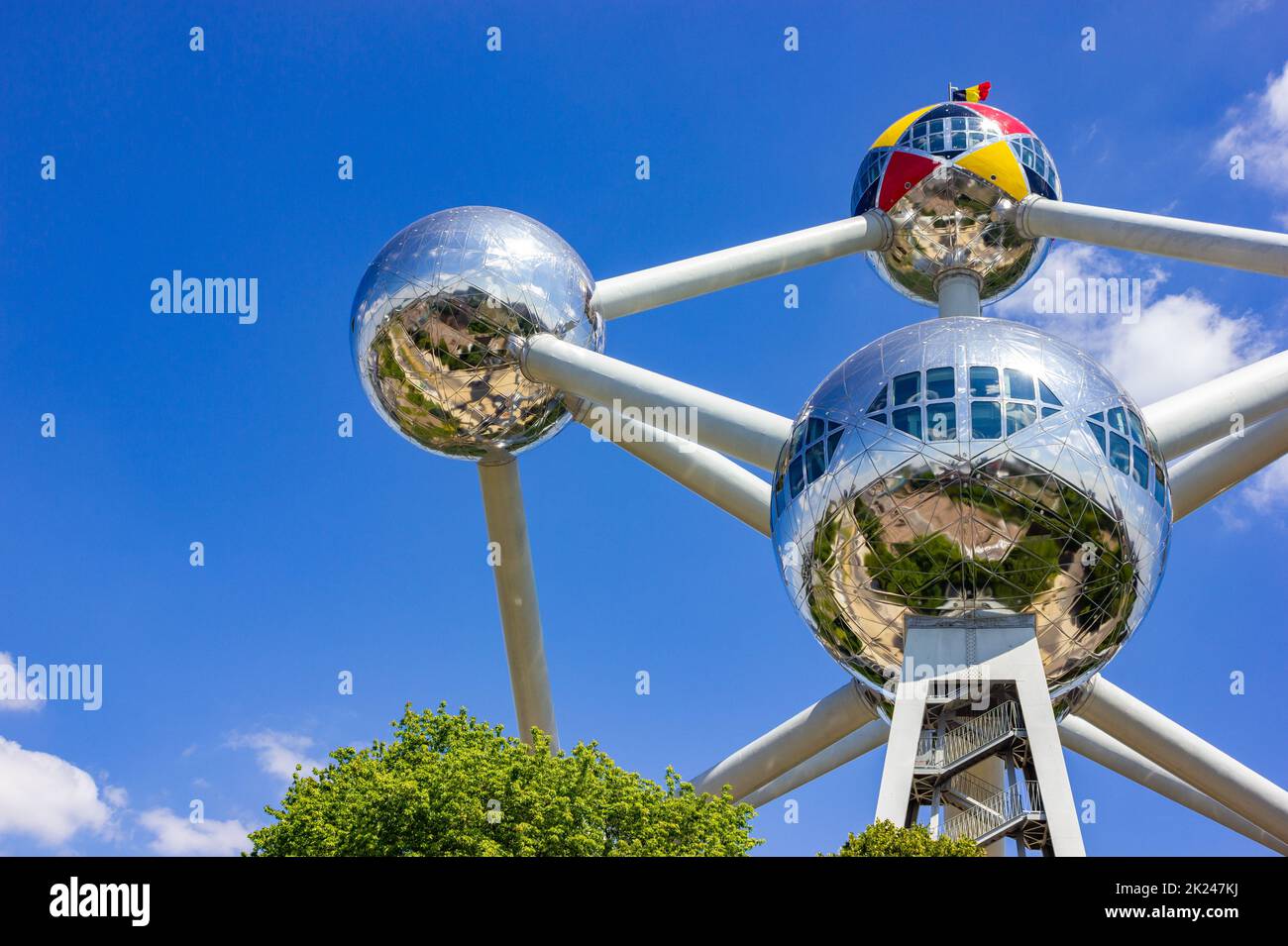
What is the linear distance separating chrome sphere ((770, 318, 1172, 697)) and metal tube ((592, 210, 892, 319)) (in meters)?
5.61

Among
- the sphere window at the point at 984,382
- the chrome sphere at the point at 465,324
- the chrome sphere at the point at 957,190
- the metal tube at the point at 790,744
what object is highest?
the chrome sphere at the point at 957,190

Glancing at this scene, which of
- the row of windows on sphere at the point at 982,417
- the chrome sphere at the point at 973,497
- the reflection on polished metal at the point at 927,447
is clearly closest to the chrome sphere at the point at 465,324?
the reflection on polished metal at the point at 927,447

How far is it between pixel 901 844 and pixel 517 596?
785 centimetres

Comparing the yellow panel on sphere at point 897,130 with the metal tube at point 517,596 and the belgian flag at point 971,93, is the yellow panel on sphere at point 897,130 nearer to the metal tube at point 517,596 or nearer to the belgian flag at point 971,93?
the belgian flag at point 971,93

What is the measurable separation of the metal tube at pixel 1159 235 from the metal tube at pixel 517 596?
9.09 meters

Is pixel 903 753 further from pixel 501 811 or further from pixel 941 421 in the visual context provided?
pixel 501 811

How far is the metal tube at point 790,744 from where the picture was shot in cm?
1900

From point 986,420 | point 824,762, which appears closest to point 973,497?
point 986,420

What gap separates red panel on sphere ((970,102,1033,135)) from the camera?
915 inches

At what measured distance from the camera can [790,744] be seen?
1930 centimetres
